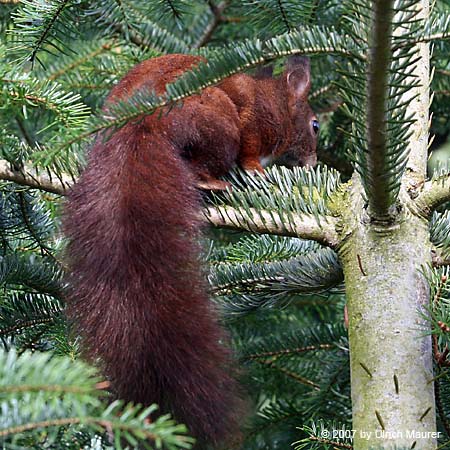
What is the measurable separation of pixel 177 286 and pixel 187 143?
699mm

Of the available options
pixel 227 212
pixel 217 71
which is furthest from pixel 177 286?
pixel 217 71

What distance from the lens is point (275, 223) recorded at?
64.4 inches

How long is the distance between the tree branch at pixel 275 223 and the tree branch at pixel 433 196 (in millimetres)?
179

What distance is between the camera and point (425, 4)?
1.74 m

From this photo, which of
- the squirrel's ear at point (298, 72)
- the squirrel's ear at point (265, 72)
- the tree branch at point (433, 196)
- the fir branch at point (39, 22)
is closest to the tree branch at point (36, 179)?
the fir branch at point (39, 22)

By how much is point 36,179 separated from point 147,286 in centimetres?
49

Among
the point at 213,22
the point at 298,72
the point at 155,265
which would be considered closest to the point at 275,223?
the point at 155,265

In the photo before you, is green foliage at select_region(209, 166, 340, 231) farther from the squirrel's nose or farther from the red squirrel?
the squirrel's nose

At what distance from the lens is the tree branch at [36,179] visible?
67.8 inches

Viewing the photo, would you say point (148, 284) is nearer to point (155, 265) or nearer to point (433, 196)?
point (155, 265)

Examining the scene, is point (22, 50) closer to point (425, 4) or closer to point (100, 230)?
point (100, 230)

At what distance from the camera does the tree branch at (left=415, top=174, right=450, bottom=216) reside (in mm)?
1563

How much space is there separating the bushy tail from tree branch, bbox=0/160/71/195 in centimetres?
6

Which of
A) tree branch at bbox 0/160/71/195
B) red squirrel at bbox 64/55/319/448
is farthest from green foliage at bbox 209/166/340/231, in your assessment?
tree branch at bbox 0/160/71/195
